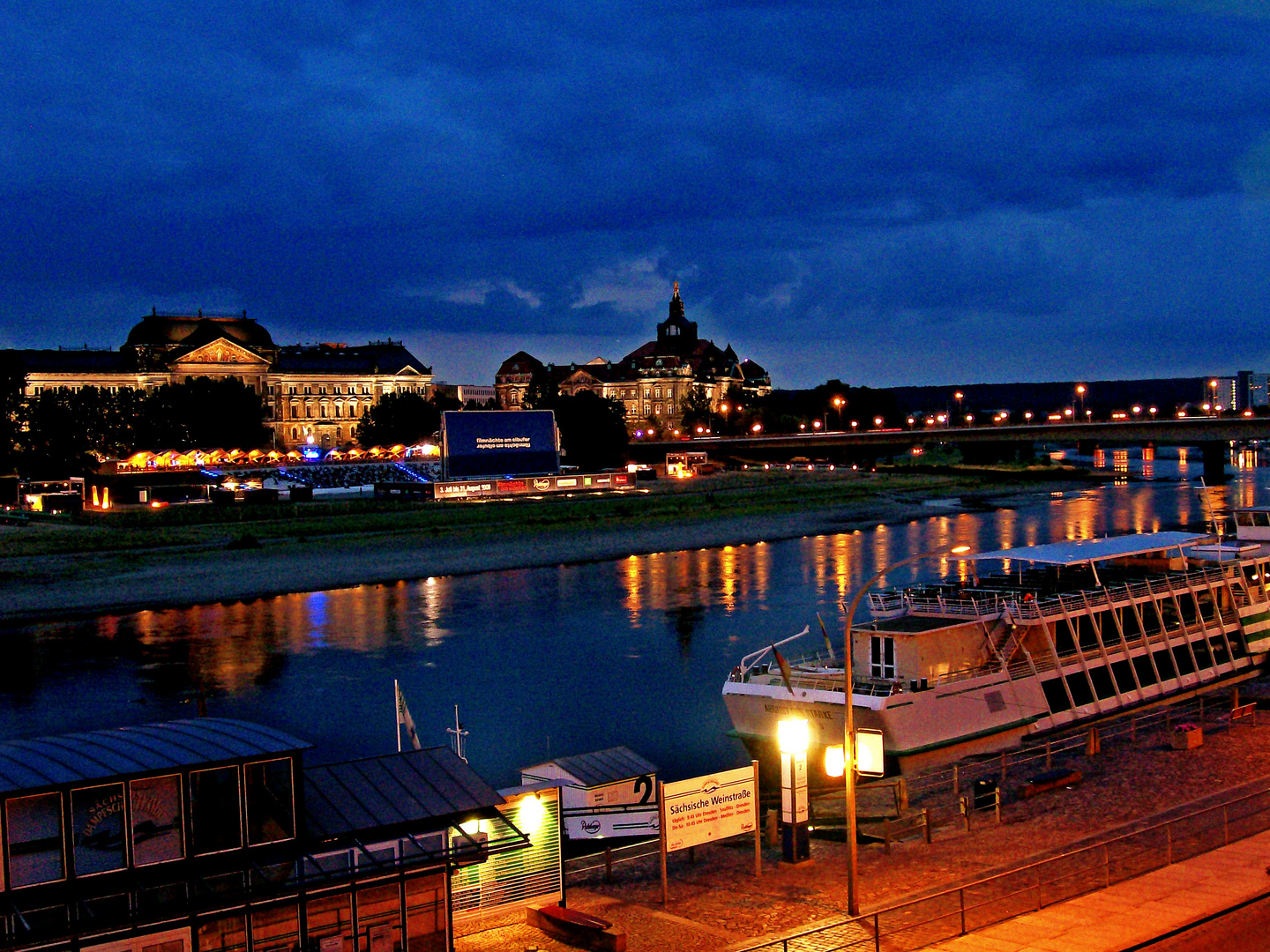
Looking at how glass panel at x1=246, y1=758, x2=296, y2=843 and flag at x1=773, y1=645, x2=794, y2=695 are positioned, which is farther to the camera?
flag at x1=773, y1=645, x2=794, y2=695

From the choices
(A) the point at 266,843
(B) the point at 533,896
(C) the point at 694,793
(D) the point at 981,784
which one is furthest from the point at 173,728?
(D) the point at 981,784

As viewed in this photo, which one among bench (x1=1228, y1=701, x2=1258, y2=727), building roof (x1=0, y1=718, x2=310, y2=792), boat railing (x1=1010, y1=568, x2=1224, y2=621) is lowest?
bench (x1=1228, y1=701, x2=1258, y2=727)

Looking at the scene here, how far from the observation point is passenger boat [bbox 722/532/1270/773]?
1209 inches

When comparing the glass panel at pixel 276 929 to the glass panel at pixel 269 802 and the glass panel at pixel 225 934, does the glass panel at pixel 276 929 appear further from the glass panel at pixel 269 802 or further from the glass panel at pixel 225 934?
the glass panel at pixel 269 802

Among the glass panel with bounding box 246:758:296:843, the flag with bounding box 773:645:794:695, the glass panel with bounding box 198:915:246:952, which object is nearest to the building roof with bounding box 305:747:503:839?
the glass panel with bounding box 246:758:296:843

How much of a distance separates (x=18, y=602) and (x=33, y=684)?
2048 cm

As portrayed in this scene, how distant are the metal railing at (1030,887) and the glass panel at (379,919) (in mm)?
4732

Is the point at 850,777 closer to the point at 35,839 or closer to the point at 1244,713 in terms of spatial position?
the point at 35,839

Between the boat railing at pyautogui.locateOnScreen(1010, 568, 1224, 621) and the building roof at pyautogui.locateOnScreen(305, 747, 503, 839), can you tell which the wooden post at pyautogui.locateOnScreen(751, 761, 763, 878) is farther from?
the boat railing at pyautogui.locateOnScreen(1010, 568, 1224, 621)

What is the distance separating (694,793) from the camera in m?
20.4

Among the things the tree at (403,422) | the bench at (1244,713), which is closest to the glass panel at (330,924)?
the bench at (1244,713)

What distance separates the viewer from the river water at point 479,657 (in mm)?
36344

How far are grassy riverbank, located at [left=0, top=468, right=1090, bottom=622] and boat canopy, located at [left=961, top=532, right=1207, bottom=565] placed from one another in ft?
141

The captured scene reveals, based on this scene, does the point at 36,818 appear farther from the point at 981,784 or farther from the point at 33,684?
the point at 33,684
